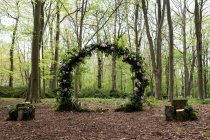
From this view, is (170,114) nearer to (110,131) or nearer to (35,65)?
(110,131)

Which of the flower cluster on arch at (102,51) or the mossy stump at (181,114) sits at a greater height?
the flower cluster on arch at (102,51)

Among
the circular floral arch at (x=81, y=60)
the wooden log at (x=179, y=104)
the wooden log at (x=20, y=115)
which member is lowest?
the wooden log at (x=20, y=115)

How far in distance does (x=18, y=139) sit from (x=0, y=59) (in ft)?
128

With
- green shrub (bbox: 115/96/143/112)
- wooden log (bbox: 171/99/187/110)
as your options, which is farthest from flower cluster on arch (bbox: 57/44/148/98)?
wooden log (bbox: 171/99/187/110)

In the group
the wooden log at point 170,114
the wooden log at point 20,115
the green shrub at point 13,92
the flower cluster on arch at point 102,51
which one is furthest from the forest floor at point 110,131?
the green shrub at point 13,92

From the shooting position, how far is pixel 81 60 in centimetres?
1259

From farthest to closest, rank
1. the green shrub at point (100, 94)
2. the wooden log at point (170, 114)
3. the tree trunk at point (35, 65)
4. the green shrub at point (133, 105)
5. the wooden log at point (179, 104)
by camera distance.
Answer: the green shrub at point (100, 94) → the tree trunk at point (35, 65) → the green shrub at point (133, 105) → the wooden log at point (179, 104) → the wooden log at point (170, 114)

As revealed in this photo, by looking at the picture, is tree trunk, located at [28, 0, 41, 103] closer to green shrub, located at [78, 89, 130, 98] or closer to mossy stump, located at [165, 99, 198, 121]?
mossy stump, located at [165, 99, 198, 121]

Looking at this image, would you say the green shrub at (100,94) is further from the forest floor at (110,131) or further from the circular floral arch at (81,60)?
the forest floor at (110,131)

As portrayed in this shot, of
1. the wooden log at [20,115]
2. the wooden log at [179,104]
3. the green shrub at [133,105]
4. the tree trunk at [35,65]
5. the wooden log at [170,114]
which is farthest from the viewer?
the tree trunk at [35,65]

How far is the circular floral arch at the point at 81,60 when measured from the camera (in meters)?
11.9

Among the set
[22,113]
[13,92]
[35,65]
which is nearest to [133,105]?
[22,113]

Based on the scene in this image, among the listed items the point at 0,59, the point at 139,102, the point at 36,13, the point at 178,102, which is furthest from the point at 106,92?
the point at 0,59

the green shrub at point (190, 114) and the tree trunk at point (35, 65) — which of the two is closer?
the green shrub at point (190, 114)
